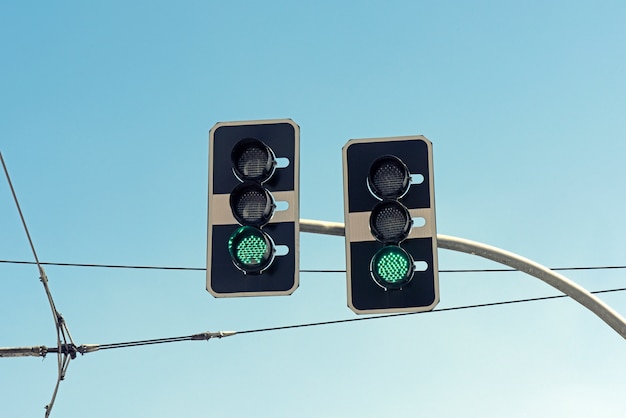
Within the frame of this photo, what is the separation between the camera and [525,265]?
7.20 metres

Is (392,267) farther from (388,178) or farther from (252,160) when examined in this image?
(252,160)

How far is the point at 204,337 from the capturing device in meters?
10.9

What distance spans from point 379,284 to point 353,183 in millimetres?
856

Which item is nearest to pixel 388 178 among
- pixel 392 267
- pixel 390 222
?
pixel 390 222

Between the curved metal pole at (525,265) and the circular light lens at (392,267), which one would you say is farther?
the curved metal pole at (525,265)

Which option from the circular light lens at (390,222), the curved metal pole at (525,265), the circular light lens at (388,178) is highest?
the circular light lens at (388,178)

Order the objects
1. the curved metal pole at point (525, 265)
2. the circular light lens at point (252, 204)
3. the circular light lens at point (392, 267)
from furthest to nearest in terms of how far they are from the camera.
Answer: the curved metal pole at point (525, 265)
the circular light lens at point (252, 204)
the circular light lens at point (392, 267)

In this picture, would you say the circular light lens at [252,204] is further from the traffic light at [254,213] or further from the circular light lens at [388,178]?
the circular light lens at [388,178]

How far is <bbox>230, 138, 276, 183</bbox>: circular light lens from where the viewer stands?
6582 mm

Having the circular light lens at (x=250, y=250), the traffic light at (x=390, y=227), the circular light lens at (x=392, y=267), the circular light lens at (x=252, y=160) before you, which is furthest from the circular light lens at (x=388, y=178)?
the circular light lens at (x=250, y=250)

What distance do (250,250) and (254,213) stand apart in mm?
291

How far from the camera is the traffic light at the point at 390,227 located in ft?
21.0

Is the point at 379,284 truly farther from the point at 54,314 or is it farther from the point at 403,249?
the point at 54,314

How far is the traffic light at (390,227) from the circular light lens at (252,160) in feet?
2.09
